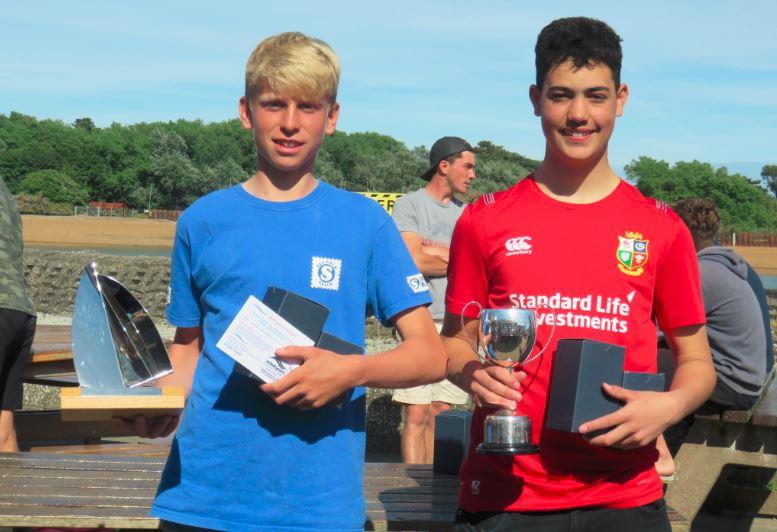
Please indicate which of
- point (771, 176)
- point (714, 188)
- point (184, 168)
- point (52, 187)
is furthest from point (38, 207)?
point (771, 176)

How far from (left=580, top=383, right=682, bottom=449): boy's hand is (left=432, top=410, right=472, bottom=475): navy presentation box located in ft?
7.25

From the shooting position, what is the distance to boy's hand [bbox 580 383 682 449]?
8.22 ft

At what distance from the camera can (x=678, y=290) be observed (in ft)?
9.03

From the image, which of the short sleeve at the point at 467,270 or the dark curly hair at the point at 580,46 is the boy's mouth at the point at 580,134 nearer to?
the dark curly hair at the point at 580,46

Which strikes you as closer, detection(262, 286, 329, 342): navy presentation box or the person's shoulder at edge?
detection(262, 286, 329, 342): navy presentation box

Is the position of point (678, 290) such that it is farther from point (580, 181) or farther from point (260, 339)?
point (260, 339)

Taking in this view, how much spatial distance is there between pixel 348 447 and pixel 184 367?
1.52ft

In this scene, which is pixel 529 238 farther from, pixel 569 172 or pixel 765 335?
pixel 765 335

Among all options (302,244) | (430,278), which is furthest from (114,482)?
(430,278)

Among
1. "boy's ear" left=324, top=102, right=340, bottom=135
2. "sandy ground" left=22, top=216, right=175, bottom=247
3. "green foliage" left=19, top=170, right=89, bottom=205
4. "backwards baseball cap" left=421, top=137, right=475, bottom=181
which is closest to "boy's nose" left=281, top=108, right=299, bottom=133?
"boy's ear" left=324, top=102, right=340, bottom=135

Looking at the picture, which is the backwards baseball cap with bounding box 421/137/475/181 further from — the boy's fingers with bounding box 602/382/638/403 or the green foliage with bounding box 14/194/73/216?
the green foliage with bounding box 14/194/73/216

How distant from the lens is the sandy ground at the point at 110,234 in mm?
59625

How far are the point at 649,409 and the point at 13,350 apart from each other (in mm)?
3481

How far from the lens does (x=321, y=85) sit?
263cm
